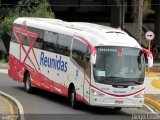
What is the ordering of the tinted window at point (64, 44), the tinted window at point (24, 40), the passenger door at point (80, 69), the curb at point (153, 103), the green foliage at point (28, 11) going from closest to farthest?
1. the passenger door at point (80, 69)
2. the tinted window at point (64, 44)
3. the curb at point (153, 103)
4. the tinted window at point (24, 40)
5. the green foliage at point (28, 11)

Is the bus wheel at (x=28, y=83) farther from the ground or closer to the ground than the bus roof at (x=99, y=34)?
closer to the ground

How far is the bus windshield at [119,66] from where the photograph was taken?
2116cm

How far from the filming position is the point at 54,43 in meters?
25.0

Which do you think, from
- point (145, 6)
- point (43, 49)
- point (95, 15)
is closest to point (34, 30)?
point (43, 49)

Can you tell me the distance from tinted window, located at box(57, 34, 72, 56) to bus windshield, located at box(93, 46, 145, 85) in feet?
8.12

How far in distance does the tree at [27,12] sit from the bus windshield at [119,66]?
31.4m

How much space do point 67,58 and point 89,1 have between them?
158 feet

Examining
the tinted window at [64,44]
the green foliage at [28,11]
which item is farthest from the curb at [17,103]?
the green foliage at [28,11]

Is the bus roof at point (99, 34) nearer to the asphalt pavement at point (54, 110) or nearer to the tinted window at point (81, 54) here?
the tinted window at point (81, 54)

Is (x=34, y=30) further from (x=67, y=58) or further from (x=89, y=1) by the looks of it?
(x=89, y=1)

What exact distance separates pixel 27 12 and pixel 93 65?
112 feet

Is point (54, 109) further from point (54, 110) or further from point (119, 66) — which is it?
point (119, 66)

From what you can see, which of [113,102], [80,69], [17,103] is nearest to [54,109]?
[17,103]

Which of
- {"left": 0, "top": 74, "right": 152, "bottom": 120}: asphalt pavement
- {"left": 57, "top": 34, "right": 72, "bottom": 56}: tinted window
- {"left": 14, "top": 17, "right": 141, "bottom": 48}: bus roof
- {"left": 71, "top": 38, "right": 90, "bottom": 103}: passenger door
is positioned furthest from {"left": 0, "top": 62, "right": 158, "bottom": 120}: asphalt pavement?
{"left": 14, "top": 17, "right": 141, "bottom": 48}: bus roof
